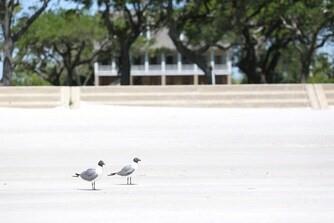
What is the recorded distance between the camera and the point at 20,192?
1053cm

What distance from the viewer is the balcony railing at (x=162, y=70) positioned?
84.0 meters

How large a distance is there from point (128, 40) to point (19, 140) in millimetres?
28225

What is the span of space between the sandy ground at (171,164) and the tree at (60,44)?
32689 mm

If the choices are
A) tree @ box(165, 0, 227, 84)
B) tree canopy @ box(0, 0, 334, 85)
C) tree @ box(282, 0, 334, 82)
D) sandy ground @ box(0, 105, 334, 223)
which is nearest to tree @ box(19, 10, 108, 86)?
tree canopy @ box(0, 0, 334, 85)

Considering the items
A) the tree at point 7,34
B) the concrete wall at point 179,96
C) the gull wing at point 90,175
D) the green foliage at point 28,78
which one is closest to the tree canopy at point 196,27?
the tree at point 7,34

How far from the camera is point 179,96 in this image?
23906 mm

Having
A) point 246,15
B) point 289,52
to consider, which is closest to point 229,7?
point 246,15

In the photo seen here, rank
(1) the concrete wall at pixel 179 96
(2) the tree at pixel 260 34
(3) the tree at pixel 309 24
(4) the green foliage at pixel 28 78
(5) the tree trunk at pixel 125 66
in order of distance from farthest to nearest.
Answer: (4) the green foliage at pixel 28 78
(5) the tree trunk at pixel 125 66
(3) the tree at pixel 309 24
(2) the tree at pixel 260 34
(1) the concrete wall at pixel 179 96

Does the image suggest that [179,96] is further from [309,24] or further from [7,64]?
[309,24]

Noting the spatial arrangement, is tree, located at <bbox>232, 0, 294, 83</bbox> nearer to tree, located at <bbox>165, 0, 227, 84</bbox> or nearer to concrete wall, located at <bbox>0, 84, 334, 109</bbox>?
tree, located at <bbox>165, 0, 227, 84</bbox>

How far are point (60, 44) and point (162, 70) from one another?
96.3ft

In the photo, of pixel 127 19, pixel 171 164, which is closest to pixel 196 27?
pixel 127 19

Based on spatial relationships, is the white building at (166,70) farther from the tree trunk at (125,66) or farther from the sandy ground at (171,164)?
the sandy ground at (171,164)

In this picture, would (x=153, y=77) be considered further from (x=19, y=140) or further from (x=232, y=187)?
(x=232, y=187)
